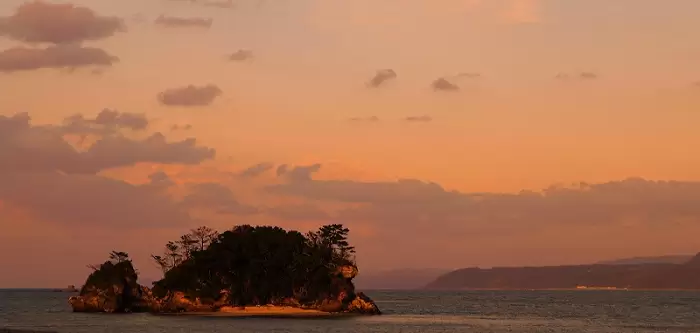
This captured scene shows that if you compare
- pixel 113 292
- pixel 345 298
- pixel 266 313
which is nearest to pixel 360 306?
pixel 345 298

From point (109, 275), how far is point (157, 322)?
4814cm

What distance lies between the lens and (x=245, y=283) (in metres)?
188

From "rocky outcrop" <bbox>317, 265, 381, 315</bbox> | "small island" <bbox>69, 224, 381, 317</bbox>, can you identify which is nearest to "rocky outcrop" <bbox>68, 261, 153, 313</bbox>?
"small island" <bbox>69, 224, 381, 317</bbox>

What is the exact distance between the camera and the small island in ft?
607

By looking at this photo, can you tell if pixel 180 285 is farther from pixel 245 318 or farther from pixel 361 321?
pixel 361 321

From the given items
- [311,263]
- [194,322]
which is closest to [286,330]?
[194,322]

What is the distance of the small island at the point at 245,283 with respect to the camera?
184875mm

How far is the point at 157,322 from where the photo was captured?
146 m

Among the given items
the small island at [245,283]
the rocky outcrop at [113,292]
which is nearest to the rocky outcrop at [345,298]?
the small island at [245,283]

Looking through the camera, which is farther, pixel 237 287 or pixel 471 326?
pixel 237 287

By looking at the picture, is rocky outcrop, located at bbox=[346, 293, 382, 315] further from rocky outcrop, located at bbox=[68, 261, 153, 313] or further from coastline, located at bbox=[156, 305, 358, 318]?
rocky outcrop, located at bbox=[68, 261, 153, 313]

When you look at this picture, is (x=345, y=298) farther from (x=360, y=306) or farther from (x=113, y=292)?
(x=113, y=292)

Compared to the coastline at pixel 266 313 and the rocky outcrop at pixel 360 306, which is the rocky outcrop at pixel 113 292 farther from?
the rocky outcrop at pixel 360 306

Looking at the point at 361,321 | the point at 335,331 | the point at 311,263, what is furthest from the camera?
the point at 311,263
